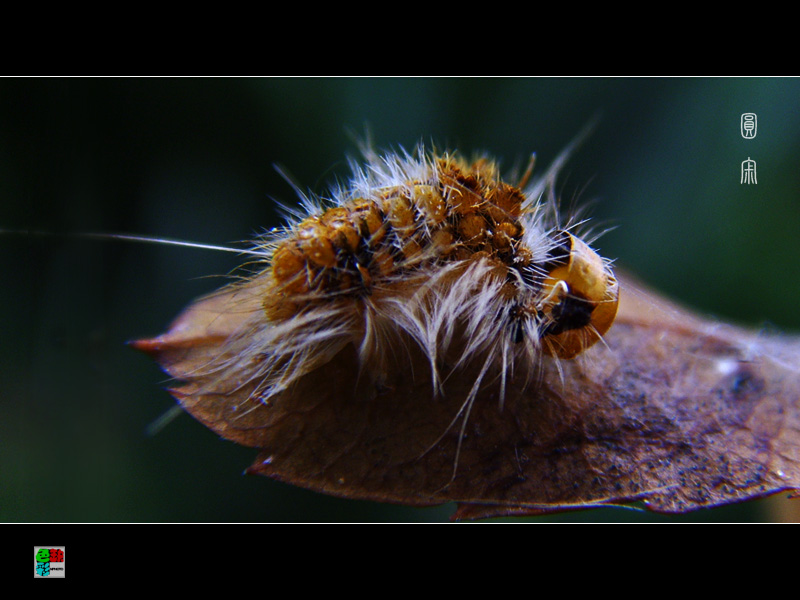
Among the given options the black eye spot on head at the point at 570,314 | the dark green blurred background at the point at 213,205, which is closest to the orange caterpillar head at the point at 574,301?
the black eye spot on head at the point at 570,314

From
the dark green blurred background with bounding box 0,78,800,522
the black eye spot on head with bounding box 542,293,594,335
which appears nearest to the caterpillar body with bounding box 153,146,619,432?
the black eye spot on head with bounding box 542,293,594,335

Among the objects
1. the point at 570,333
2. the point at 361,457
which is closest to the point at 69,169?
the point at 361,457

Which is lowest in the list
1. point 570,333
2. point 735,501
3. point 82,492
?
point 82,492

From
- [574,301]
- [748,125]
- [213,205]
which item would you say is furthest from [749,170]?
[213,205]

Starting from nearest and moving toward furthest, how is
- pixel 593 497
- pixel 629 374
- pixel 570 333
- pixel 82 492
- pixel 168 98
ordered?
pixel 593 497 → pixel 570 333 → pixel 629 374 → pixel 82 492 → pixel 168 98

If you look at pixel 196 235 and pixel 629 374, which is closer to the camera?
pixel 629 374

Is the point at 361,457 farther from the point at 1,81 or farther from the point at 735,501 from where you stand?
the point at 1,81
